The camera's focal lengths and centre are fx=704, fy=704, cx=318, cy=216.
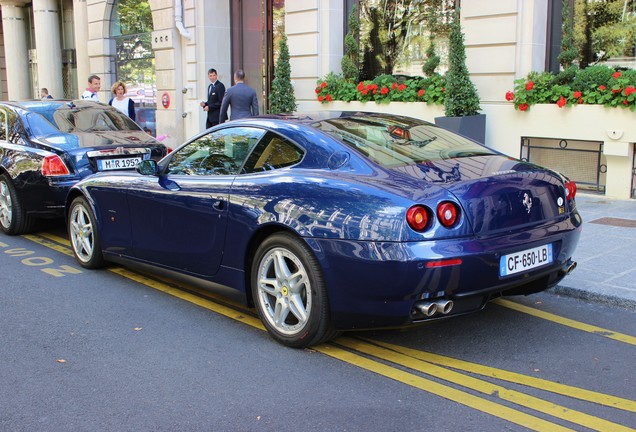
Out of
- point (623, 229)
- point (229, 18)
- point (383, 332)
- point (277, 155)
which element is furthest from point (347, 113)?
point (229, 18)

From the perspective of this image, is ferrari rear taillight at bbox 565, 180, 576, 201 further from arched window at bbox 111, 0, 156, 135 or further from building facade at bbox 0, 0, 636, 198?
arched window at bbox 111, 0, 156, 135

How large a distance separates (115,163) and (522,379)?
587 cm

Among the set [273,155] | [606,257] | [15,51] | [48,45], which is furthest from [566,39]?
[15,51]

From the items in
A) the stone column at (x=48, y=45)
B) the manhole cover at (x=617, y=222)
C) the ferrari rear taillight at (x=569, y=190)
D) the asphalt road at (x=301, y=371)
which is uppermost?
the stone column at (x=48, y=45)

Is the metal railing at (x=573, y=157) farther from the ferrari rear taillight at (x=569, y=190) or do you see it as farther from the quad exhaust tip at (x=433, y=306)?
the quad exhaust tip at (x=433, y=306)

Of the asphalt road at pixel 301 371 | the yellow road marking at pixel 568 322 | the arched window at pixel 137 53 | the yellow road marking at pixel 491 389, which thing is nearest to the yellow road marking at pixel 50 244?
the asphalt road at pixel 301 371

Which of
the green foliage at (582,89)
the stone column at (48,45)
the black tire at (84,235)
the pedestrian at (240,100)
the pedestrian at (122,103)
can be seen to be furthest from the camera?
the stone column at (48,45)

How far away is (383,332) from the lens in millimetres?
4918

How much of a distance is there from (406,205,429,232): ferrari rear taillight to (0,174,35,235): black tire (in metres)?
6.11

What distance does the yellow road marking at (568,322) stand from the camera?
15.4 feet

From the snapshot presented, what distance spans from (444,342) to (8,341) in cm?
296

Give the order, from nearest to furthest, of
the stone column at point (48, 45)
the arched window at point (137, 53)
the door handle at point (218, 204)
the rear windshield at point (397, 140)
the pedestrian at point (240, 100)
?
the rear windshield at point (397, 140)
the door handle at point (218, 204)
the pedestrian at point (240, 100)
the arched window at point (137, 53)
the stone column at point (48, 45)

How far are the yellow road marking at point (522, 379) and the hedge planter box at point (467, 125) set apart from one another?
21.3ft

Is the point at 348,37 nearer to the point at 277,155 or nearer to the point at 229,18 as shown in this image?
the point at 229,18
